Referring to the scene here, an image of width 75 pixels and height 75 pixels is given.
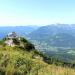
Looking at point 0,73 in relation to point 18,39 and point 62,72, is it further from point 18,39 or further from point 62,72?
point 18,39

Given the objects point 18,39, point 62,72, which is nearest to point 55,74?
point 62,72

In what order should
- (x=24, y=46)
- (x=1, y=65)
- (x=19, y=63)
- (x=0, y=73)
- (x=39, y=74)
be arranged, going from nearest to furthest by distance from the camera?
(x=0, y=73)
(x=39, y=74)
(x=1, y=65)
(x=19, y=63)
(x=24, y=46)

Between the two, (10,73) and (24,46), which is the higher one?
(10,73)

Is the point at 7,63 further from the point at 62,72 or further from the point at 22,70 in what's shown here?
the point at 62,72

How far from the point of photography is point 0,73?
22.9 ft

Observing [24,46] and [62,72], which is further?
[24,46]

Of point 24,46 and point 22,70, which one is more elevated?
point 22,70

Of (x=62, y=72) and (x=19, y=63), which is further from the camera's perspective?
(x=19, y=63)

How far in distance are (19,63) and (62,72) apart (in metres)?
1.91

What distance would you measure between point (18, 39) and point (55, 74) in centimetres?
2042

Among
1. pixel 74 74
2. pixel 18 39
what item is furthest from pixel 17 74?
pixel 18 39

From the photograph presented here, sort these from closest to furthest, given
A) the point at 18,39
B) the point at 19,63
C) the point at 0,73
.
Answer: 1. the point at 0,73
2. the point at 19,63
3. the point at 18,39

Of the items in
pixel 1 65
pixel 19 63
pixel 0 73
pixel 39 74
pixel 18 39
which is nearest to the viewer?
pixel 0 73

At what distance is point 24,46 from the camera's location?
25750 mm
